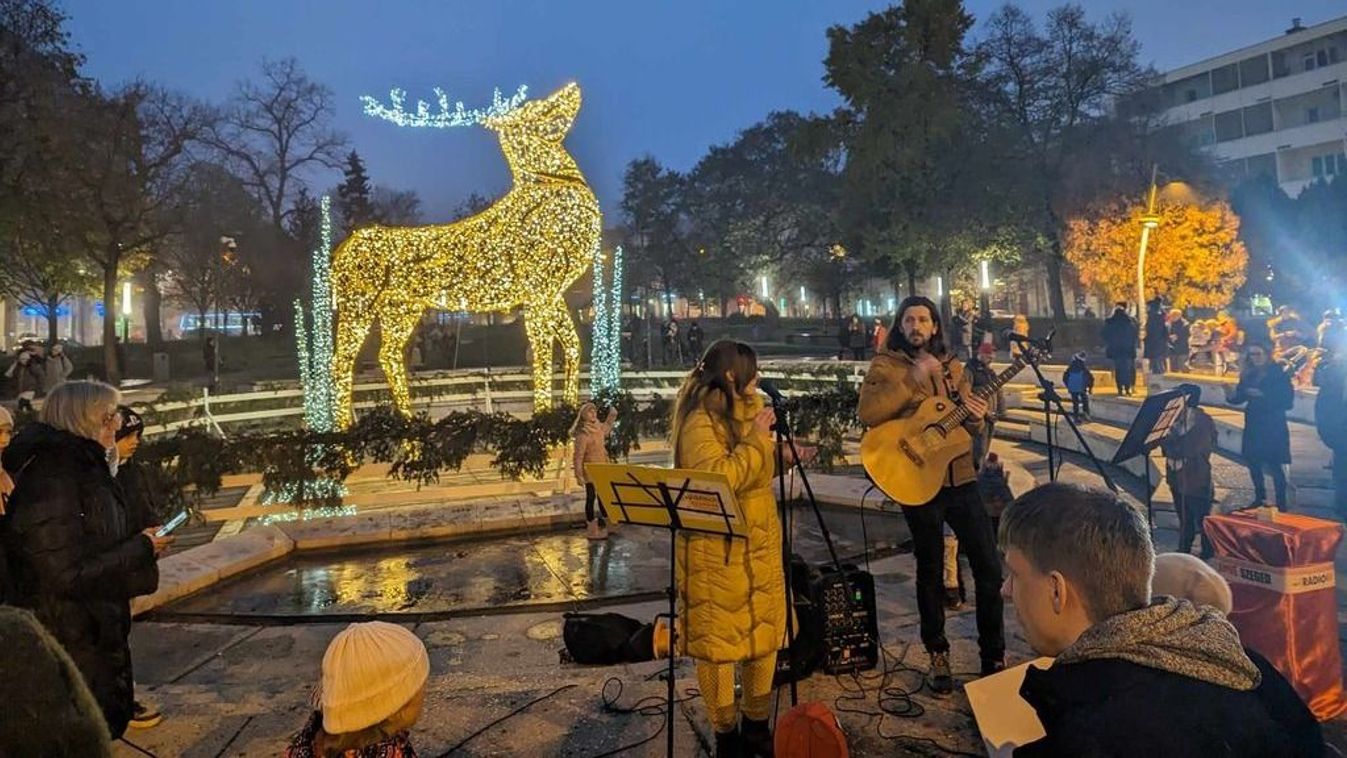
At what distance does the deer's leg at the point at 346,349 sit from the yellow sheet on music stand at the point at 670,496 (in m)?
9.64

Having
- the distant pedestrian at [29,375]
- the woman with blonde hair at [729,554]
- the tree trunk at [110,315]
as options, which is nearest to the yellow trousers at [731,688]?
the woman with blonde hair at [729,554]

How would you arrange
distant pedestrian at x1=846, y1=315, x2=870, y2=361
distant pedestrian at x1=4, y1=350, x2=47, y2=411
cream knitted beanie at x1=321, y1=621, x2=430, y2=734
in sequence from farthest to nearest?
distant pedestrian at x1=846, y1=315, x2=870, y2=361, distant pedestrian at x1=4, y1=350, x2=47, y2=411, cream knitted beanie at x1=321, y1=621, x2=430, y2=734

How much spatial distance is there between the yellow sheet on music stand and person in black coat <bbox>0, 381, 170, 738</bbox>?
6.74 ft

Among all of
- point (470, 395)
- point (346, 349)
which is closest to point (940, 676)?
point (346, 349)

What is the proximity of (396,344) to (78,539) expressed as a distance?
9238 mm

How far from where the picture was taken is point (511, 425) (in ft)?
33.2

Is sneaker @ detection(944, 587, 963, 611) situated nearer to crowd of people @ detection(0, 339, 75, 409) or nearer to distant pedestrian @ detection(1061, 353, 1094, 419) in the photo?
distant pedestrian @ detection(1061, 353, 1094, 419)

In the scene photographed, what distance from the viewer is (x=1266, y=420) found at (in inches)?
307

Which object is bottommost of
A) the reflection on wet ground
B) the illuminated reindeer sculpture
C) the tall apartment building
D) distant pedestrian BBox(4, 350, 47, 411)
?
the reflection on wet ground

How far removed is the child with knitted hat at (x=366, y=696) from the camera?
2111mm

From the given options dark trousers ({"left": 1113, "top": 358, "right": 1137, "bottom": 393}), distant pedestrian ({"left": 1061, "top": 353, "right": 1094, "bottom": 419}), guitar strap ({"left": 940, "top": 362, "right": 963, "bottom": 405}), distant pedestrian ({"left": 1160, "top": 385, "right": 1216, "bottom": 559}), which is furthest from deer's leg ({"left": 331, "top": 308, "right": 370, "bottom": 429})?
dark trousers ({"left": 1113, "top": 358, "right": 1137, "bottom": 393})

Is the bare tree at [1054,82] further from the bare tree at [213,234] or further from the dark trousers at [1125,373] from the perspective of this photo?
the bare tree at [213,234]

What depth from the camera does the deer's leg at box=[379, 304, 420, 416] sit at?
1213 centimetres

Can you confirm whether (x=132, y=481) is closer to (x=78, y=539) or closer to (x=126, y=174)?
(x=78, y=539)
